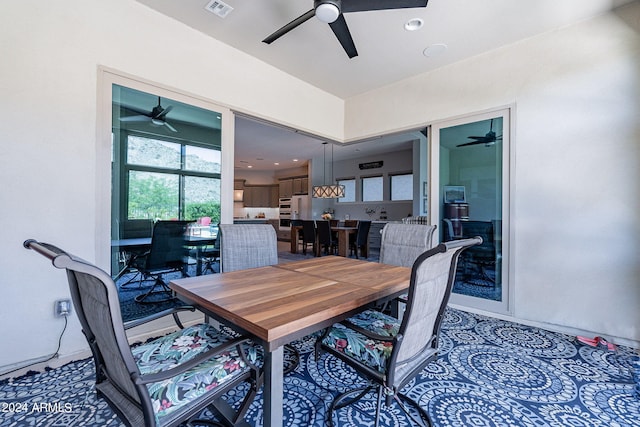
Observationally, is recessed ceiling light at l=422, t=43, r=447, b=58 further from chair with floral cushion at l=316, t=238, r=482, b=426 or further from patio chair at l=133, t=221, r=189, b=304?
patio chair at l=133, t=221, r=189, b=304

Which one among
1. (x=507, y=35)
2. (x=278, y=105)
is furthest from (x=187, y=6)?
(x=507, y=35)

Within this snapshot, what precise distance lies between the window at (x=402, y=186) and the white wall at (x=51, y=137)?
6.45 meters

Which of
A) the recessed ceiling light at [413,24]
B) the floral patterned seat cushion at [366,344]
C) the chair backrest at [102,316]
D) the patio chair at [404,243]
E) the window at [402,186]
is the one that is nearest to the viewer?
the chair backrest at [102,316]

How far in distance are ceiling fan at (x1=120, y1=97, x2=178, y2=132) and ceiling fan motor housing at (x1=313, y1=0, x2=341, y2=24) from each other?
1.63 metres

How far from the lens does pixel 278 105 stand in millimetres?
3420

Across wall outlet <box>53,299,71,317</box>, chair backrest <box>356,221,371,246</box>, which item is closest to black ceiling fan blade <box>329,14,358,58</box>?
wall outlet <box>53,299,71,317</box>

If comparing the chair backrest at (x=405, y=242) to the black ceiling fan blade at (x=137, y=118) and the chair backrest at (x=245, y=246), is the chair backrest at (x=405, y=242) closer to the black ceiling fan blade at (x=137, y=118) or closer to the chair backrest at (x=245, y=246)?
the chair backrest at (x=245, y=246)

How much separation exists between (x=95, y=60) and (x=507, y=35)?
372 centimetres

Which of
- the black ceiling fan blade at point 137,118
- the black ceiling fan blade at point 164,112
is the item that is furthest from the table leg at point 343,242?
the black ceiling fan blade at point 137,118

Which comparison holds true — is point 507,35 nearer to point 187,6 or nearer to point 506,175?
point 506,175

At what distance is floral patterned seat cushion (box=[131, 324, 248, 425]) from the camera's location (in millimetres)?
962

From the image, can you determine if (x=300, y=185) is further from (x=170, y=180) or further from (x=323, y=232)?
(x=170, y=180)

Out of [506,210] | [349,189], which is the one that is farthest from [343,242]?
[506,210]

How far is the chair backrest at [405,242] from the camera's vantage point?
2.14 metres
